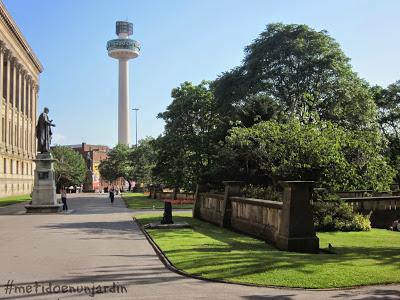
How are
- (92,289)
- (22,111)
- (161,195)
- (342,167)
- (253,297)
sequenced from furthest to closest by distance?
(22,111), (161,195), (342,167), (92,289), (253,297)

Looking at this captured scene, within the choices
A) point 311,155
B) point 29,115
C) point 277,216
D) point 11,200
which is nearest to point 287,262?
point 277,216

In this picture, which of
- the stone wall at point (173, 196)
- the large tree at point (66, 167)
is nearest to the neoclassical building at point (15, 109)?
the large tree at point (66, 167)

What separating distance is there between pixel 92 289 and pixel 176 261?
2.87 m

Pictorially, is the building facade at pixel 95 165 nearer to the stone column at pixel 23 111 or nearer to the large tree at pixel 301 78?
the stone column at pixel 23 111

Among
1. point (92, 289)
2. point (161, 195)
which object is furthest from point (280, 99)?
point (92, 289)

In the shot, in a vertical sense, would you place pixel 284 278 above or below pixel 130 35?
below

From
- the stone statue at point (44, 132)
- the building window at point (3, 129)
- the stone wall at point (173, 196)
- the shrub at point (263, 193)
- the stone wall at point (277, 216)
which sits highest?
the building window at point (3, 129)

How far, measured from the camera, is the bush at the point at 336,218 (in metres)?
20.0

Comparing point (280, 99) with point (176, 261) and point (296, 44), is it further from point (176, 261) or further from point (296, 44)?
point (176, 261)

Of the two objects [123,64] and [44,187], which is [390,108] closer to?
→ [44,187]

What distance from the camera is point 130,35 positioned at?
175375 millimetres

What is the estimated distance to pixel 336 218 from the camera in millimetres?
20438

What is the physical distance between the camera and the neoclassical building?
6944 cm

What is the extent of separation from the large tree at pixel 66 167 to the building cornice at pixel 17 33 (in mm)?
18482
